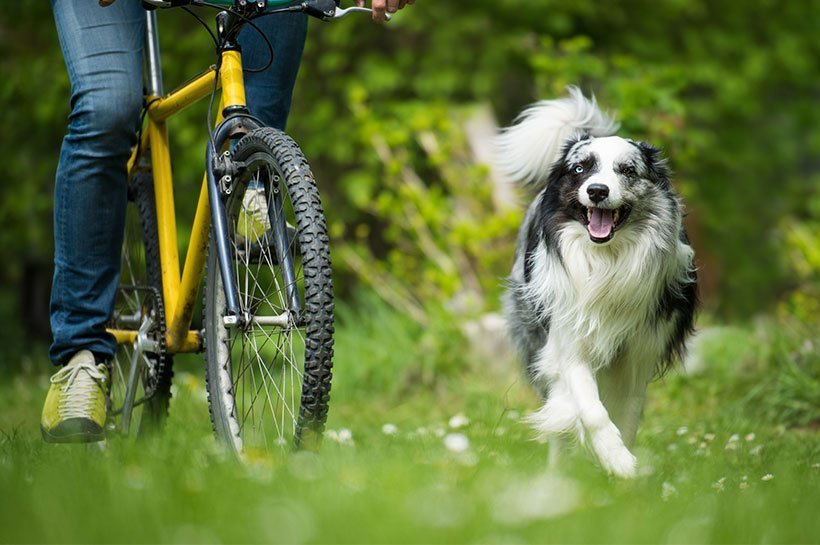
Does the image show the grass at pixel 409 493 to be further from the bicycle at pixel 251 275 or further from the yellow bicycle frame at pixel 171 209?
the yellow bicycle frame at pixel 171 209

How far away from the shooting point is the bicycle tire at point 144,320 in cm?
305

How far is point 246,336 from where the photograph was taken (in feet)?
8.17

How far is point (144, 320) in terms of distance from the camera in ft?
10.1

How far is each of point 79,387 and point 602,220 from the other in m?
1.51

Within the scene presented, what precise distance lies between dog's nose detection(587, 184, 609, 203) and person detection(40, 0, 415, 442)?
72 centimetres

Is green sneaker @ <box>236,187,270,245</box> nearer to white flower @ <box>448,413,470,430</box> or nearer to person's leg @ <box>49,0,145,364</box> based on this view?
person's leg @ <box>49,0,145,364</box>

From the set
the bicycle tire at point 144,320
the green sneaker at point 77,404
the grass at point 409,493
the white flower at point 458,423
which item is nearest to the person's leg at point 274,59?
the bicycle tire at point 144,320

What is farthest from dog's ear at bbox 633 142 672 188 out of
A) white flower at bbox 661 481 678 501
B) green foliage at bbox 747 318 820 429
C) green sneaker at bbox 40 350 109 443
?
green sneaker at bbox 40 350 109 443

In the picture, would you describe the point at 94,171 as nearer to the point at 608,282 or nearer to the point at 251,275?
the point at 251,275

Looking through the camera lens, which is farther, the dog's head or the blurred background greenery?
the blurred background greenery

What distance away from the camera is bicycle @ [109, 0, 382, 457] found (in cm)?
226

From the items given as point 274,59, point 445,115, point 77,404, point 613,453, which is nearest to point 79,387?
point 77,404

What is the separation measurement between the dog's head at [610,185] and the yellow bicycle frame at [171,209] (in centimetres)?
103

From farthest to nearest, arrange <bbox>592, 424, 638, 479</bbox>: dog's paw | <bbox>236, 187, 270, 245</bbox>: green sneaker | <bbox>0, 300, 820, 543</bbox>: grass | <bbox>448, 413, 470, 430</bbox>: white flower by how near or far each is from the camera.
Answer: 1. <bbox>448, 413, 470, 430</bbox>: white flower
2. <bbox>592, 424, 638, 479</bbox>: dog's paw
3. <bbox>236, 187, 270, 245</bbox>: green sneaker
4. <bbox>0, 300, 820, 543</bbox>: grass
